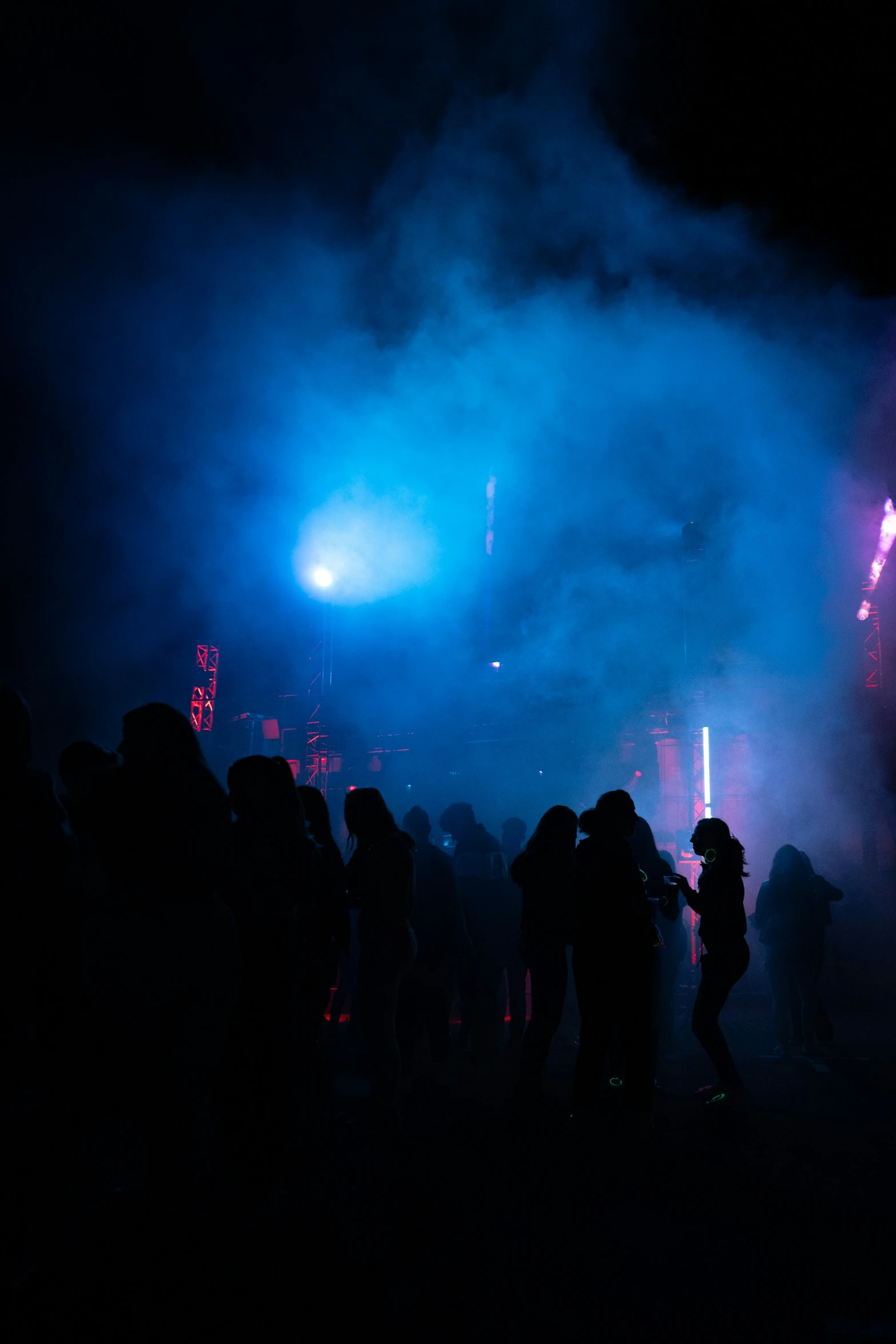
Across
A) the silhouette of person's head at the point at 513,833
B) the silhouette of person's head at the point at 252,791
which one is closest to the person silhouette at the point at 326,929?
the silhouette of person's head at the point at 252,791

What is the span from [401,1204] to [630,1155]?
4.09 ft

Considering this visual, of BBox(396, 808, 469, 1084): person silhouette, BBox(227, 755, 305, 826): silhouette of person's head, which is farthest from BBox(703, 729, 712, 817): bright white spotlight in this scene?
BBox(227, 755, 305, 826): silhouette of person's head

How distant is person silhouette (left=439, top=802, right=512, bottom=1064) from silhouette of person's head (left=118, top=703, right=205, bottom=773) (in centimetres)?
377

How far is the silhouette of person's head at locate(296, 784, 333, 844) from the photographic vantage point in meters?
3.58

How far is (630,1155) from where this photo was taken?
3576mm

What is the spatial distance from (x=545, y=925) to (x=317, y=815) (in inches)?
62.9

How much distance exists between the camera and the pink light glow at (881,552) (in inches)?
395

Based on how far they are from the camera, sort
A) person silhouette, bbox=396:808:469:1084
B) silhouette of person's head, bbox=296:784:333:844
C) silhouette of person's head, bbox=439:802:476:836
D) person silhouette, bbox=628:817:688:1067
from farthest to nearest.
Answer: silhouette of person's head, bbox=439:802:476:836
person silhouette, bbox=628:817:688:1067
person silhouette, bbox=396:808:469:1084
silhouette of person's head, bbox=296:784:333:844

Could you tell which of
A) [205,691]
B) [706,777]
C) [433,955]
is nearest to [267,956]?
[433,955]

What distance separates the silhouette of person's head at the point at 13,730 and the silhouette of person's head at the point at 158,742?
277 mm

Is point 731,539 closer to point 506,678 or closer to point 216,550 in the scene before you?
point 506,678

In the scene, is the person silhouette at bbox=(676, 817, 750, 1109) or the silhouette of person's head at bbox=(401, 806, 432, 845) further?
the silhouette of person's head at bbox=(401, 806, 432, 845)

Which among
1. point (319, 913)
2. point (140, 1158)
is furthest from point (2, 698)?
point (319, 913)

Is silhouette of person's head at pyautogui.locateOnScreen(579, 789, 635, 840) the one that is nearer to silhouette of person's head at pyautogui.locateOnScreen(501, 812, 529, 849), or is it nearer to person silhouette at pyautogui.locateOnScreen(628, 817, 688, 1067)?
person silhouette at pyautogui.locateOnScreen(628, 817, 688, 1067)
